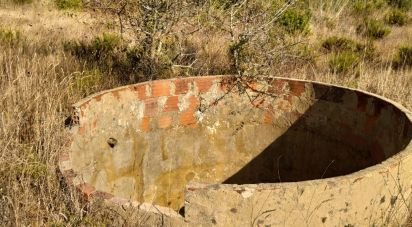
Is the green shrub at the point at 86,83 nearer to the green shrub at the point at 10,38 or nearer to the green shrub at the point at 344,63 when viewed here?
the green shrub at the point at 10,38

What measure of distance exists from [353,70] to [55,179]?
4.61m

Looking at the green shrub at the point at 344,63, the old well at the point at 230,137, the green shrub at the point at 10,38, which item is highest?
the green shrub at the point at 10,38

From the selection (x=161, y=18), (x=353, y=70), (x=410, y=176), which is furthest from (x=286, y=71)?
(x=410, y=176)

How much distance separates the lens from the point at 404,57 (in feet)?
23.3

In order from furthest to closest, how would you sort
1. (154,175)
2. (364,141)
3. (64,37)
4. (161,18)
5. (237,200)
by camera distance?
1. (64,37)
2. (161,18)
3. (154,175)
4. (364,141)
5. (237,200)

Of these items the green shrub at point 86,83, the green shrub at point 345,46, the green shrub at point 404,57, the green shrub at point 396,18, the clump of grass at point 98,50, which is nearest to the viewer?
the green shrub at point 86,83

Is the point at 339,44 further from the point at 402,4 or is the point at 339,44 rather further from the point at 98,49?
the point at 402,4

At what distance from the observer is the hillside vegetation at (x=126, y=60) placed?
8.34 feet

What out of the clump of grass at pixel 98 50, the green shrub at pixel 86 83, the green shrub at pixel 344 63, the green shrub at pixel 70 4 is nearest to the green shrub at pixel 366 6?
the green shrub at pixel 344 63

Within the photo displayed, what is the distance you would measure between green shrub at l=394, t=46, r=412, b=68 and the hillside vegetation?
3 centimetres

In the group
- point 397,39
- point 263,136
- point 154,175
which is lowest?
point 154,175

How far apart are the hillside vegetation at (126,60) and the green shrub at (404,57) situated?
1.2 inches

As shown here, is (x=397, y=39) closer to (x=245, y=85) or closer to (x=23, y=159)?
(x=245, y=85)

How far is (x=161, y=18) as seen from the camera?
16.4 ft
